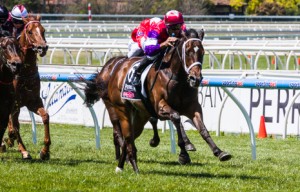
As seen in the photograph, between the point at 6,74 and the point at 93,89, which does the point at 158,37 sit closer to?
the point at 93,89

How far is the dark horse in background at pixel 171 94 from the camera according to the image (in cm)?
805

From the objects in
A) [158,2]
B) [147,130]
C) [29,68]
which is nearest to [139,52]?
[29,68]

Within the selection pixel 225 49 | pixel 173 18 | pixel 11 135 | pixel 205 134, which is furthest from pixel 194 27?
pixel 205 134

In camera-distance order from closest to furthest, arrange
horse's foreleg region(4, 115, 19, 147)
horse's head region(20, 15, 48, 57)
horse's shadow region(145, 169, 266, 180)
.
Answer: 1. horse's shadow region(145, 169, 266, 180)
2. horse's head region(20, 15, 48, 57)
3. horse's foreleg region(4, 115, 19, 147)

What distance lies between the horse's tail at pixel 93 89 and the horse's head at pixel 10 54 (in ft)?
2.98

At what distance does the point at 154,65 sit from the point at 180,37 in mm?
371

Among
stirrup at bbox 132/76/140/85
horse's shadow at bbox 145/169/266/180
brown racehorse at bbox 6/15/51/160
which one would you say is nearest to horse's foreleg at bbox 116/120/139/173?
horse's shadow at bbox 145/169/266/180

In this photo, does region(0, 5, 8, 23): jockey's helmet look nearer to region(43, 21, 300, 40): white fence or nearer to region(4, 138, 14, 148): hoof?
region(4, 138, 14, 148): hoof

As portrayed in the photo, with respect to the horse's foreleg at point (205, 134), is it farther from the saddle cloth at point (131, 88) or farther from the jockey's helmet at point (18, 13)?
the jockey's helmet at point (18, 13)

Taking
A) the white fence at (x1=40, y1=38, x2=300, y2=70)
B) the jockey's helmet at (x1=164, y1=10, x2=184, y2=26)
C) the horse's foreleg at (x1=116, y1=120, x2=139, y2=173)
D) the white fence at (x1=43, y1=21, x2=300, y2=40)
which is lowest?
the white fence at (x1=43, y1=21, x2=300, y2=40)

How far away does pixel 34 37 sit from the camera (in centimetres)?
982

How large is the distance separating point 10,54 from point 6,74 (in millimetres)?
329

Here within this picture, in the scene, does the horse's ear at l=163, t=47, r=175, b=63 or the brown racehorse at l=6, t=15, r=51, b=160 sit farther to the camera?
the brown racehorse at l=6, t=15, r=51, b=160

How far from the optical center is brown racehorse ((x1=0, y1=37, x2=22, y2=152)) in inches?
359
